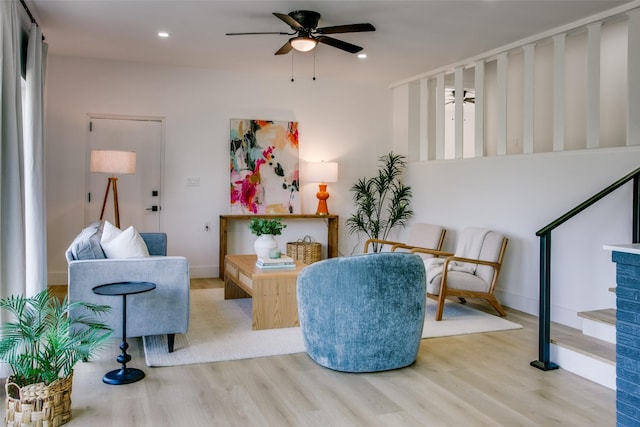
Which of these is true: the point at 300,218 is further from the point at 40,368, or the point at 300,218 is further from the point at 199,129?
the point at 40,368

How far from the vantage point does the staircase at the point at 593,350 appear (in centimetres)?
321

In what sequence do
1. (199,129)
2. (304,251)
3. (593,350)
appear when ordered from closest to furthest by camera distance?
1. (593,350)
2. (199,129)
3. (304,251)

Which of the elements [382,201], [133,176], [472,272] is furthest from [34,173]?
[382,201]

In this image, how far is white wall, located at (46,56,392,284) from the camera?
20.6 ft

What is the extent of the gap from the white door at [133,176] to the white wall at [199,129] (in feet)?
0.34

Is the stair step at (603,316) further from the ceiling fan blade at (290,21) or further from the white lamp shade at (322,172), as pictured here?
the white lamp shade at (322,172)

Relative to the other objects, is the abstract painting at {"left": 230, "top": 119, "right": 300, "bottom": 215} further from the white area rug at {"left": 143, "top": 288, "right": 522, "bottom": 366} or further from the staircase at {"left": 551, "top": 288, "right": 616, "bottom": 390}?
the staircase at {"left": 551, "top": 288, "right": 616, "bottom": 390}

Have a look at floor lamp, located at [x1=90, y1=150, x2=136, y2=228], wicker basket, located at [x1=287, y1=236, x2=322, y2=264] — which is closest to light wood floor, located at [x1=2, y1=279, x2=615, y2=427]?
floor lamp, located at [x1=90, y1=150, x2=136, y2=228]

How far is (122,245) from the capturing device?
3732 mm

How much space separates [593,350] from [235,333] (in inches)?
103

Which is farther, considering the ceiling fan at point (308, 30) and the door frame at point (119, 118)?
the door frame at point (119, 118)

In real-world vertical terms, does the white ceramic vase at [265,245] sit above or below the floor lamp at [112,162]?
below

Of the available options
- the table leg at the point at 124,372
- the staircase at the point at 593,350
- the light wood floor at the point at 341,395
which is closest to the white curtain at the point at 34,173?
the light wood floor at the point at 341,395

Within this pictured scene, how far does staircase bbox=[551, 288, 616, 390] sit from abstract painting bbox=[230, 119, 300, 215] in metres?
4.24
